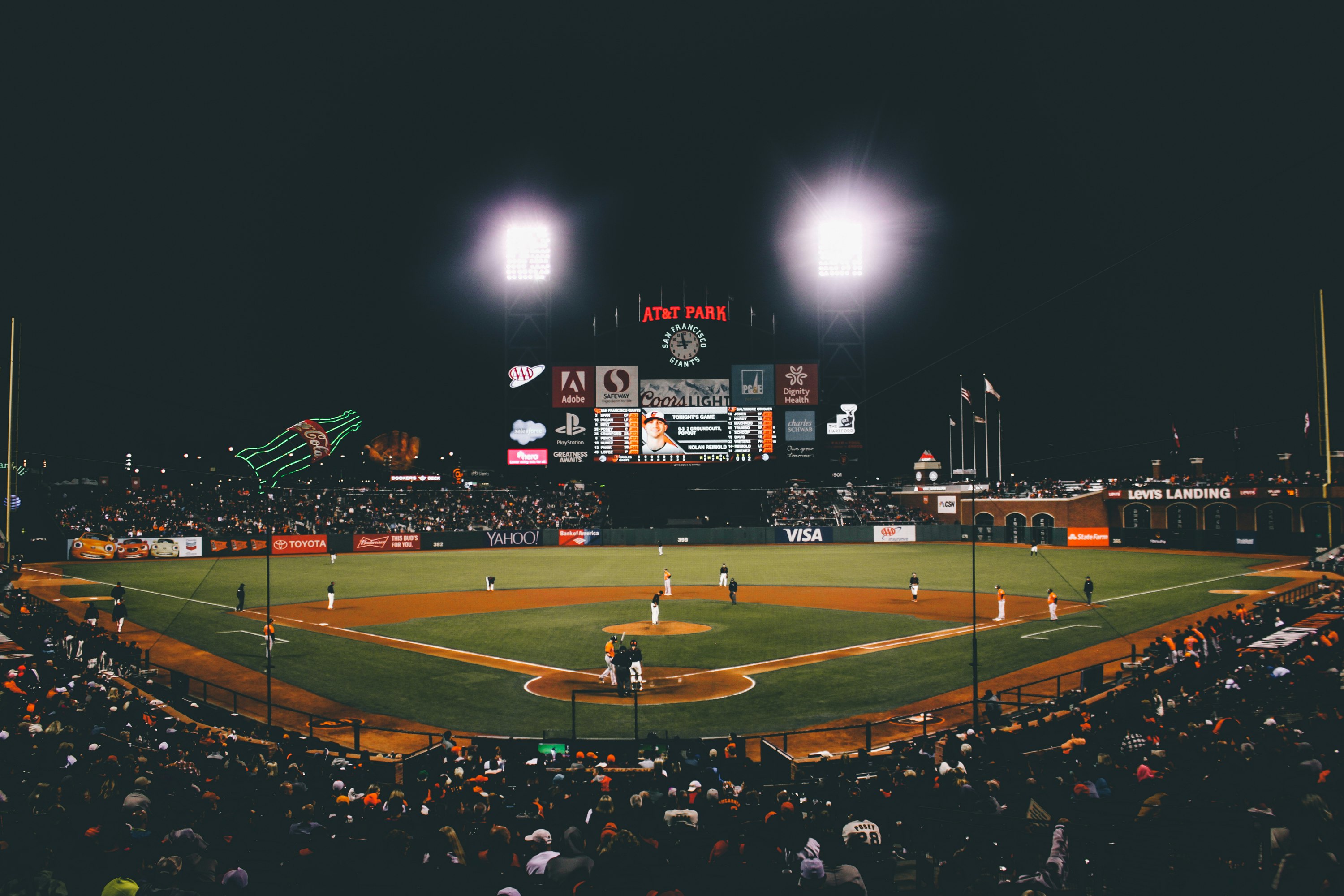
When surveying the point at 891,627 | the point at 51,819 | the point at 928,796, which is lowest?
the point at 891,627

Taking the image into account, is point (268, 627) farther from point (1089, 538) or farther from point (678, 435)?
point (1089, 538)

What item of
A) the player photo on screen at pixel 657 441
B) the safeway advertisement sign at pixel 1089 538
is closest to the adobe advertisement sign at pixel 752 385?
the player photo on screen at pixel 657 441

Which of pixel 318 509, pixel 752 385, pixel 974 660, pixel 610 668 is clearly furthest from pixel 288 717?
pixel 318 509

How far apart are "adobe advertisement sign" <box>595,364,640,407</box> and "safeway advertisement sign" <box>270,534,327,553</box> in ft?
82.7

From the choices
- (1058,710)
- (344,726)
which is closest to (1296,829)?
(1058,710)

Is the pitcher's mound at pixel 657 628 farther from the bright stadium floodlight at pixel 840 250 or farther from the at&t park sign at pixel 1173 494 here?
the at&t park sign at pixel 1173 494

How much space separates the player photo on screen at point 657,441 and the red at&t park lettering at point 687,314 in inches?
365

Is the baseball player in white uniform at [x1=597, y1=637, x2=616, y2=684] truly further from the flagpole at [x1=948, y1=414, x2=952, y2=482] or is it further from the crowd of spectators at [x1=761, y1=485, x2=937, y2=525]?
the flagpole at [x1=948, y1=414, x2=952, y2=482]

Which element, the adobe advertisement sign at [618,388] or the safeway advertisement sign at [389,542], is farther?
the adobe advertisement sign at [618,388]

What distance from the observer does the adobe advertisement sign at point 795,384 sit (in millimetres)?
66188

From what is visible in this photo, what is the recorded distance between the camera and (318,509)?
69312 millimetres

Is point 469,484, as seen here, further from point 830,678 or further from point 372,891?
point 372,891

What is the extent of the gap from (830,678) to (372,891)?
58.3 feet

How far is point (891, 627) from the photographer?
29.4m
